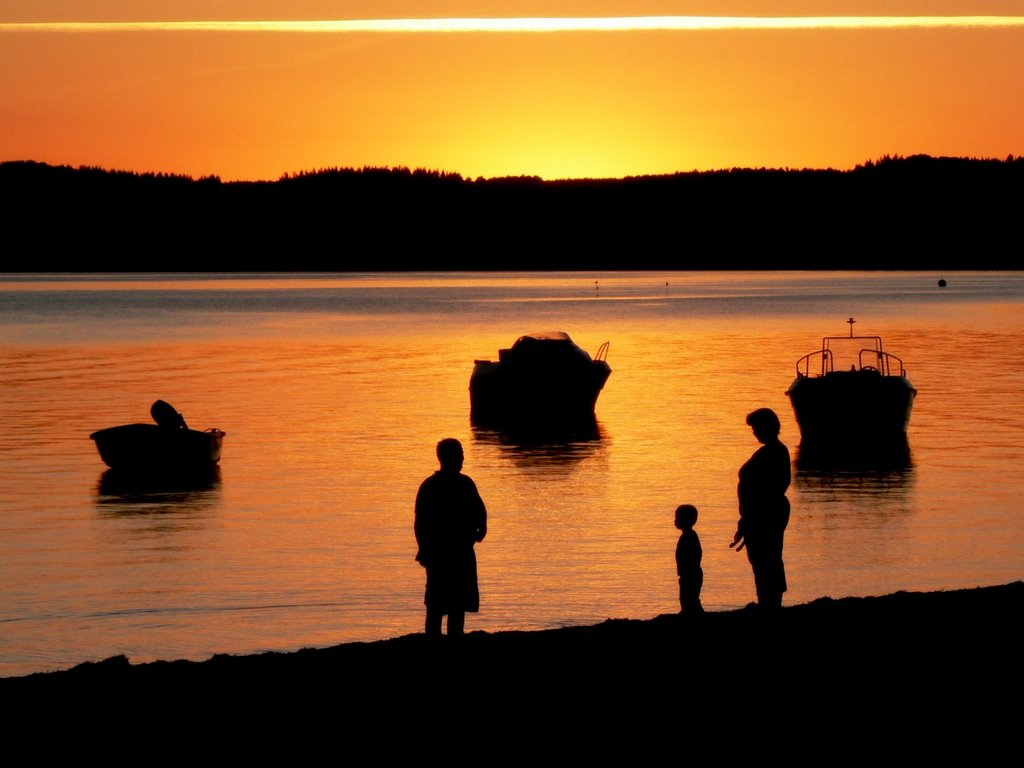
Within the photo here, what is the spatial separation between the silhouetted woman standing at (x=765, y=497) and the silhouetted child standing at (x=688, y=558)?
41cm

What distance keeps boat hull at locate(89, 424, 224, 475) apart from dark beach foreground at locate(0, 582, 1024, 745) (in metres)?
18.7

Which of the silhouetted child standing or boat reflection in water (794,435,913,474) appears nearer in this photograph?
the silhouetted child standing

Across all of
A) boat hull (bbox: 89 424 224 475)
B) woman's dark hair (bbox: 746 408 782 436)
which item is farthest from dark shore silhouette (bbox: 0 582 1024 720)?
boat hull (bbox: 89 424 224 475)

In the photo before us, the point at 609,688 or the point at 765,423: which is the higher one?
the point at 765,423

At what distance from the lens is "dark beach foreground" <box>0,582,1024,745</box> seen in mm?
9812

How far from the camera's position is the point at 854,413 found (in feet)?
118

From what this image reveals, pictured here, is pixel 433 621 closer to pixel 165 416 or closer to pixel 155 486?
pixel 155 486

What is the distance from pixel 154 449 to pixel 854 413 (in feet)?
55.1

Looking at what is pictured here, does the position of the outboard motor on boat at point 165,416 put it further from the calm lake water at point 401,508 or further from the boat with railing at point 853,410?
the boat with railing at point 853,410

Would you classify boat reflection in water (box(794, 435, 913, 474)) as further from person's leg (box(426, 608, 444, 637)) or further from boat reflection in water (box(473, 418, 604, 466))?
person's leg (box(426, 608, 444, 637))

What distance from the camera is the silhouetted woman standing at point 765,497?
1206 cm

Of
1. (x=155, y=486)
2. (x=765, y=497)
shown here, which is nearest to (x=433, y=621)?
(x=765, y=497)

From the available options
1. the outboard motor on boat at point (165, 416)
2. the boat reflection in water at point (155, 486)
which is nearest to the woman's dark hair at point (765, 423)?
the boat reflection in water at point (155, 486)

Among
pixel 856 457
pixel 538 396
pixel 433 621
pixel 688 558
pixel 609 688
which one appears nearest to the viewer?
pixel 609 688
